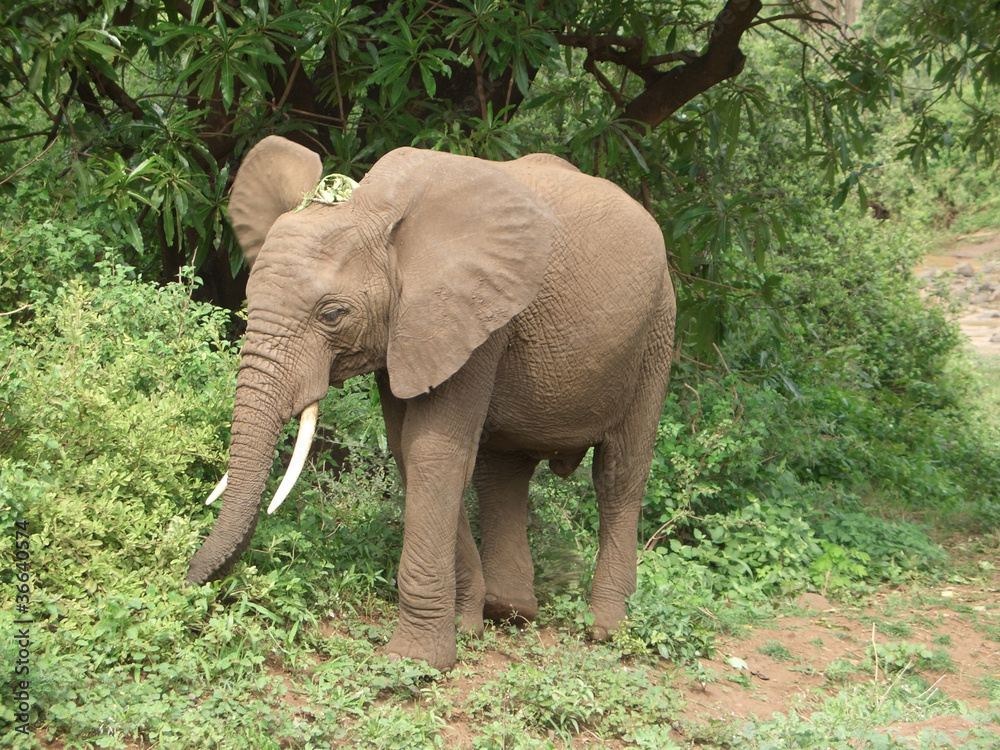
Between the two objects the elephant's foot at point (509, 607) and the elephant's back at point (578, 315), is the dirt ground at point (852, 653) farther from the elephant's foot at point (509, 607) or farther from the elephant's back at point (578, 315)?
the elephant's back at point (578, 315)

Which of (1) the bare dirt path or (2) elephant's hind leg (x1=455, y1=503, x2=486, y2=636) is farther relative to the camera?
(1) the bare dirt path

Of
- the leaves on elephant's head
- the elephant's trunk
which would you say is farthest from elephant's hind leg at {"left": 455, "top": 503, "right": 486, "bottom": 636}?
the leaves on elephant's head

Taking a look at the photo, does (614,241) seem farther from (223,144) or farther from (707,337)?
(223,144)

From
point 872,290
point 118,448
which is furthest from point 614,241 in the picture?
point 872,290

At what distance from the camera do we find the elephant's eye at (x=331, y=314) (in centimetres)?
432

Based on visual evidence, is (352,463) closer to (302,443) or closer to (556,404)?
(556,404)

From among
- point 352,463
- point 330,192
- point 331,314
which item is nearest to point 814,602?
point 352,463

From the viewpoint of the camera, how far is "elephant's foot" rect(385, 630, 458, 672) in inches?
186

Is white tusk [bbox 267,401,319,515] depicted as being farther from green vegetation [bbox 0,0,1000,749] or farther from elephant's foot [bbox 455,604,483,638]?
elephant's foot [bbox 455,604,483,638]

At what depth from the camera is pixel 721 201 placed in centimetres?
674

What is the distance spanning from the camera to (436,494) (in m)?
4.69

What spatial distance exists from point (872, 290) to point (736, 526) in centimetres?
578

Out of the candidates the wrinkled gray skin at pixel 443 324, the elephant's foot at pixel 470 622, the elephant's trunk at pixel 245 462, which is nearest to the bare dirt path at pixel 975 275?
the wrinkled gray skin at pixel 443 324

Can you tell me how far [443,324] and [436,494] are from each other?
750 millimetres
